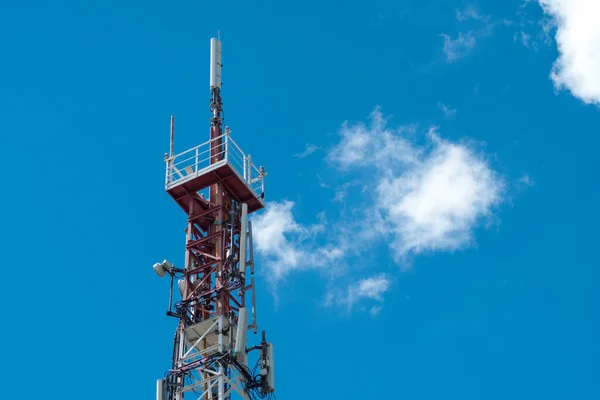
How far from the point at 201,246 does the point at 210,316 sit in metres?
4.11

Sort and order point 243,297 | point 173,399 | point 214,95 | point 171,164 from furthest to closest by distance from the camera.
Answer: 1. point 214,95
2. point 171,164
3. point 243,297
4. point 173,399

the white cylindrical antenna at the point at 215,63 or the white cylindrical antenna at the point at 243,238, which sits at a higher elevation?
the white cylindrical antenna at the point at 215,63

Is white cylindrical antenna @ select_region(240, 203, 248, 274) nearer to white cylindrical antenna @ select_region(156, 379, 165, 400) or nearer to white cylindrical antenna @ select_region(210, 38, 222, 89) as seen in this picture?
white cylindrical antenna @ select_region(156, 379, 165, 400)

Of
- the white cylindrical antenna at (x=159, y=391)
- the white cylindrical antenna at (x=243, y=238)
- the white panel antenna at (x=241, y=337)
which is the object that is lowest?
the white cylindrical antenna at (x=159, y=391)

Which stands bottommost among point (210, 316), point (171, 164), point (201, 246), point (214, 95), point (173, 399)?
point (173, 399)

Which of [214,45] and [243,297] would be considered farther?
[214,45]

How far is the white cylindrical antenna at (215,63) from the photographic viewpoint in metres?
66.2

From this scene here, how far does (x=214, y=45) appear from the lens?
6750cm

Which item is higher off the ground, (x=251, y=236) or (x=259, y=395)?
(x=251, y=236)

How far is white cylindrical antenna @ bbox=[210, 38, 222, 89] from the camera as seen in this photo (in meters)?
66.2

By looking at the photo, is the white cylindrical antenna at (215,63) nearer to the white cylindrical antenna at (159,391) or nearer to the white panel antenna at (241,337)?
the white panel antenna at (241,337)

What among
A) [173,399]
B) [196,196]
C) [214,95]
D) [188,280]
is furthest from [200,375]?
[214,95]

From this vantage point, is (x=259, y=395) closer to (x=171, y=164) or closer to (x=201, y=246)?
(x=201, y=246)

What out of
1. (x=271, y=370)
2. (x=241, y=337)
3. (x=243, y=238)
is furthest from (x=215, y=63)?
(x=271, y=370)
